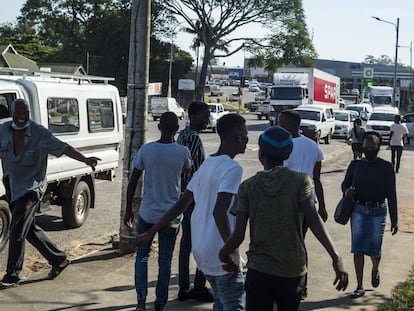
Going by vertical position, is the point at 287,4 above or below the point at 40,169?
above

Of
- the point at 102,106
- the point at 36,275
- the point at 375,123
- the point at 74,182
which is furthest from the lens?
the point at 375,123

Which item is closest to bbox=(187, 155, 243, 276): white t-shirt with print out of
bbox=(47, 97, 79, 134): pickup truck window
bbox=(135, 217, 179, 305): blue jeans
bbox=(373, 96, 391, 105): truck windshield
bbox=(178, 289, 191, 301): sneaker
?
bbox=(135, 217, 179, 305): blue jeans

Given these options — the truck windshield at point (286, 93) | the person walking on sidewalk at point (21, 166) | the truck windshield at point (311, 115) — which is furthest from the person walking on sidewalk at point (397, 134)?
the truck windshield at point (286, 93)

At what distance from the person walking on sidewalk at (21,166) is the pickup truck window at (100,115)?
11.8 feet

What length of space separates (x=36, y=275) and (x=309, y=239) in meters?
3.88

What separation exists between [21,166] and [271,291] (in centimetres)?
345

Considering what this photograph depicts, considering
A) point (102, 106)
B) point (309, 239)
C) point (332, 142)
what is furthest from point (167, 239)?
point (332, 142)

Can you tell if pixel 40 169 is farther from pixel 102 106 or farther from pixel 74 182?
pixel 102 106

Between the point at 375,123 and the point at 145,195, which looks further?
the point at 375,123

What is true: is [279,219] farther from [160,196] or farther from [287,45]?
[287,45]

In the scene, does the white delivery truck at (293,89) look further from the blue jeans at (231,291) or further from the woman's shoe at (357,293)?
the blue jeans at (231,291)

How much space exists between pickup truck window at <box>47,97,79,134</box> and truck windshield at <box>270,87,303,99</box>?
31.8 m

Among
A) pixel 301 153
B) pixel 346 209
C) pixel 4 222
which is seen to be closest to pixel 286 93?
pixel 4 222

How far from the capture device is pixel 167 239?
18.7ft
